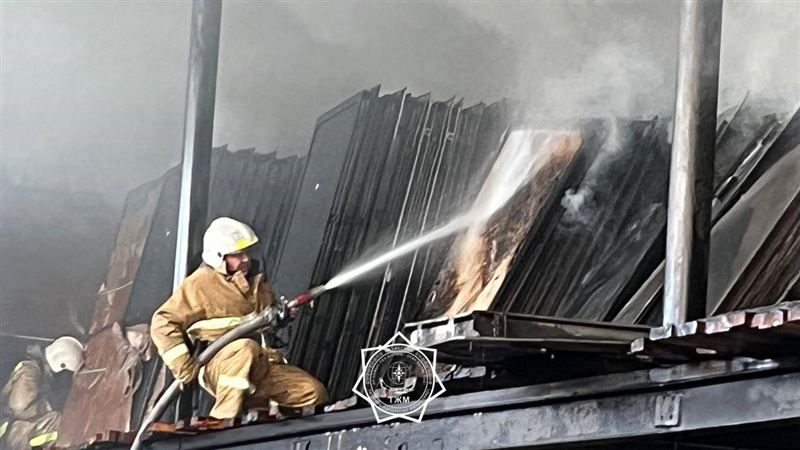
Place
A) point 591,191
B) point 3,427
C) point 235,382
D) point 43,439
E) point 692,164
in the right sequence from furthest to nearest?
point 3,427 → point 43,439 → point 235,382 → point 591,191 → point 692,164

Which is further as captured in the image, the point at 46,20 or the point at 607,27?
the point at 46,20

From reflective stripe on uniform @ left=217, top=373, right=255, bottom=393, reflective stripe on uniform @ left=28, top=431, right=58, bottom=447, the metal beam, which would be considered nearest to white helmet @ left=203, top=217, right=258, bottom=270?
reflective stripe on uniform @ left=217, top=373, right=255, bottom=393

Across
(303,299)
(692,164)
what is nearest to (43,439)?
(303,299)

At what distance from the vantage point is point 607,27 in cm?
614

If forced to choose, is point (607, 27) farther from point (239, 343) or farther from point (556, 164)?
point (239, 343)

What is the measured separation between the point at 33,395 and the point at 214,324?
12.0ft

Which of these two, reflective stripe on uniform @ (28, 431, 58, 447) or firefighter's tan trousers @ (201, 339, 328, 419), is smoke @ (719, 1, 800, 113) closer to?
firefighter's tan trousers @ (201, 339, 328, 419)

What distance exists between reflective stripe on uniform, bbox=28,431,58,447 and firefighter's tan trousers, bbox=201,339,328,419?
104 inches

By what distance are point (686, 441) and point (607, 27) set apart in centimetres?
244

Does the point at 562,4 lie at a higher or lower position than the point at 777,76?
higher

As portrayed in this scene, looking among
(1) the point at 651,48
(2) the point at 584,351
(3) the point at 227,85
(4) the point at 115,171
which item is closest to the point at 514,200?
(1) the point at 651,48

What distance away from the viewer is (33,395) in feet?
29.5

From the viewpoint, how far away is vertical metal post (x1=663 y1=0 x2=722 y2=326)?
3.60 m

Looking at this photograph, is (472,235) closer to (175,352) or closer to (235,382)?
(235,382)
